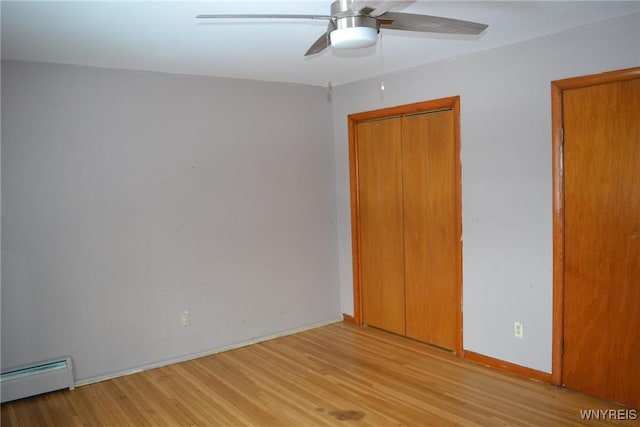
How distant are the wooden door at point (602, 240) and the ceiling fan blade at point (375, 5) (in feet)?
5.81

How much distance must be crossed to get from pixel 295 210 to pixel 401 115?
1.33 m

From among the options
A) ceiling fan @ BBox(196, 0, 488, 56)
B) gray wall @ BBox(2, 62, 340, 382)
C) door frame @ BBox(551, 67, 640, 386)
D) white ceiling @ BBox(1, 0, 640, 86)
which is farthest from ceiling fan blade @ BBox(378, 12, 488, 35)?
gray wall @ BBox(2, 62, 340, 382)

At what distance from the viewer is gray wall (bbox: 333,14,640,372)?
10.7 feet

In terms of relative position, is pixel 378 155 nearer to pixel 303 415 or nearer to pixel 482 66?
pixel 482 66

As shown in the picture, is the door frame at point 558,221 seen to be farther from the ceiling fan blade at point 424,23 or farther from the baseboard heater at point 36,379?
the baseboard heater at point 36,379

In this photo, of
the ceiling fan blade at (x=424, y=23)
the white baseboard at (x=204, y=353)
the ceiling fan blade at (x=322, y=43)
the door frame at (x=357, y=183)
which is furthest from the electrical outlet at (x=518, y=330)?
the ceiling fan blade at (x=322, y=43)

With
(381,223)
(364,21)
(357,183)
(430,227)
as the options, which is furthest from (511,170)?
(364,21)

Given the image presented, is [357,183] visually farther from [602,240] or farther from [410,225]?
[602,240]

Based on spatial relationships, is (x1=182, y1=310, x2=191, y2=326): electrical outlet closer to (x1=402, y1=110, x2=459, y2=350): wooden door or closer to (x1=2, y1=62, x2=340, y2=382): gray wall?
(x1=2, y1=62, x2=340, y2=382): gray wall

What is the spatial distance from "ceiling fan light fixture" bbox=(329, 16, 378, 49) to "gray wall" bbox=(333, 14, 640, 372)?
1.76 metres

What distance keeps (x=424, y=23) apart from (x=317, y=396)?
2.48 meters

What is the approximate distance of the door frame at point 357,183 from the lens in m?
3.96

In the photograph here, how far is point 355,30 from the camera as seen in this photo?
209cm

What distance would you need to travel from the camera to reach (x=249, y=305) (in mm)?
4559
